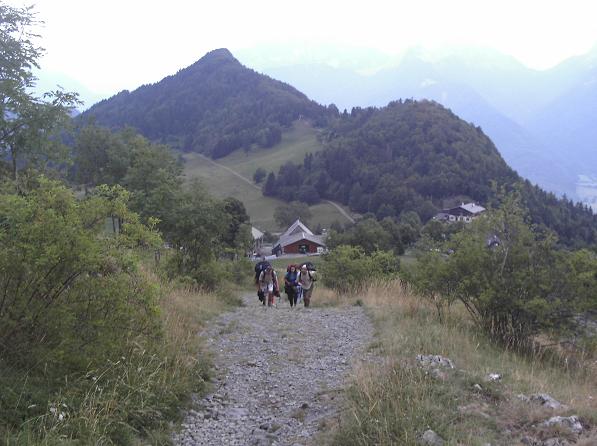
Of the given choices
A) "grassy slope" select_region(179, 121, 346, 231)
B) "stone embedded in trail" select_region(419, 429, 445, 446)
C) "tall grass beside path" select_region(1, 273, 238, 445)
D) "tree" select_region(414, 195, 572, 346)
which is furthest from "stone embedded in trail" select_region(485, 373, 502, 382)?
"grassy slope" select_region(179, 121, 346, 231)

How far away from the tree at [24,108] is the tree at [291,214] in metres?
101

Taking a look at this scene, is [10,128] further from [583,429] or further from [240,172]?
[240,172]

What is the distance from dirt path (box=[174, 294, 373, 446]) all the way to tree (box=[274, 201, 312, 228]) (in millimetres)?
102931

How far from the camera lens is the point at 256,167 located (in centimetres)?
15775

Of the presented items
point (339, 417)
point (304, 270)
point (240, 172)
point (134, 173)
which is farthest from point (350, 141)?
point (339, 417)

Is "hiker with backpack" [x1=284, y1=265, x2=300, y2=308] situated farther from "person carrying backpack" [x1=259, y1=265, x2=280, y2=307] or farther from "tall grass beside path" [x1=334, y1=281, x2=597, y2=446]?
"tall grass beside path" [x1=334, y1=281, x2=597, y2=446]

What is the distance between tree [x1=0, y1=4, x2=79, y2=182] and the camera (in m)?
10.9

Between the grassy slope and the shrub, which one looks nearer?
the shrub

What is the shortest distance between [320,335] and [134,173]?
19.5 meters

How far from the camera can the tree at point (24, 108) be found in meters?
10.9

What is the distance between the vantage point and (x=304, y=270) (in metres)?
14.4

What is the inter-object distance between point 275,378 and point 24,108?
8529 millimetres

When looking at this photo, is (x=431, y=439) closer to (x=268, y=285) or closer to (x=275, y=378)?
Result: (x=275, y=378)

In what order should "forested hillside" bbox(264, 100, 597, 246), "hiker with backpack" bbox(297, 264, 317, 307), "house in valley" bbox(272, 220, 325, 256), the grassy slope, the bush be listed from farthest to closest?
1. the grassy slope
2. "forested hillside" bbox(264, 100, 597, 246)
3. "house in valley" bbox(272, 220, 325, 256)
4. the bush
5. "hiker with backpack" bbox(297, 264, 317, 307)
